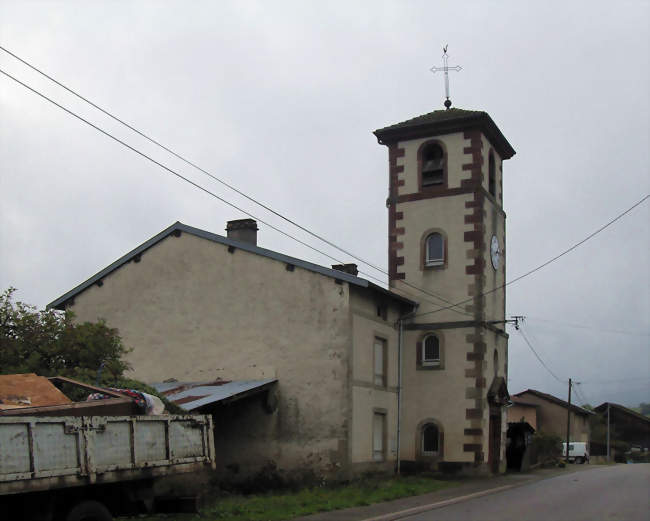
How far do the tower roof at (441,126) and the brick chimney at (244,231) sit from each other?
22.3 feet

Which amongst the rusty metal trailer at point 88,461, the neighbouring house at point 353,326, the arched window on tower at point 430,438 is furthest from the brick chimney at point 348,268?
the rusty metal trailer at point 88,461

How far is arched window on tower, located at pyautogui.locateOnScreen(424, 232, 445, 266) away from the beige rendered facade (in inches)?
81.1

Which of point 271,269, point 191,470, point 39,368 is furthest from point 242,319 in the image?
point 191,470

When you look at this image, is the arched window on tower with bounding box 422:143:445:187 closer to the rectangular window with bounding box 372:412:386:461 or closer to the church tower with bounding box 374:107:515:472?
the church tower with bounding box 374:107:515:472

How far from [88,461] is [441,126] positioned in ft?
70.7

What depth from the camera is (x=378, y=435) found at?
26.2 meters

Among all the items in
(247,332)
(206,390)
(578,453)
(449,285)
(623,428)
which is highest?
(449,285)

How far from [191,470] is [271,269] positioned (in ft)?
40.5

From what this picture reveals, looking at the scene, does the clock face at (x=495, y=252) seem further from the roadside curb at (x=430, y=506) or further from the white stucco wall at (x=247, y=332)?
the roadside curb at (x=430, y=506)

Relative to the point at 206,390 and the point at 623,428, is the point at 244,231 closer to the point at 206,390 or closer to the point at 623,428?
the point at 206,390

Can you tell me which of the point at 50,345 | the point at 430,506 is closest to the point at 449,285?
the point at 430,506

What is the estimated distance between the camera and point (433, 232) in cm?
2942

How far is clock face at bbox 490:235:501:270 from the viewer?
30094 mm

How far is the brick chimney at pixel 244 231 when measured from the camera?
2731 centimetres
